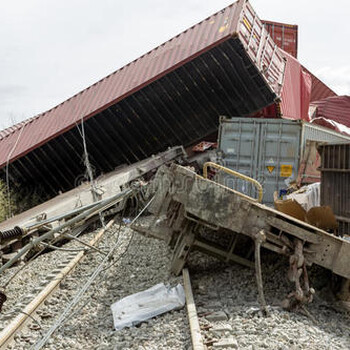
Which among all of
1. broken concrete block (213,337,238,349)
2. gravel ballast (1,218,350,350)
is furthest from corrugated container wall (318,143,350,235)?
broken concrete block (213,337,238,349)

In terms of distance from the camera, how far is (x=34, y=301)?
6.47m

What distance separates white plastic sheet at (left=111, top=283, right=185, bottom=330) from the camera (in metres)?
5.87

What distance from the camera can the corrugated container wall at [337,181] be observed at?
8336 millimetres

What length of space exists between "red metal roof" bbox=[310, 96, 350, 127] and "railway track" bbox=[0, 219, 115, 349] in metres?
13.7

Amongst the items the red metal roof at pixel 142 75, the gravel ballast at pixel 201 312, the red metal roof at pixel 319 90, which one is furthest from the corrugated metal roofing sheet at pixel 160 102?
the red metal roof at pixel 319 90

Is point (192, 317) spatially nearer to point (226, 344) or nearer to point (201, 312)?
point (201, 312)

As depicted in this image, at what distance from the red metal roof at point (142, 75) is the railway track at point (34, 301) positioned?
4968 millimetres

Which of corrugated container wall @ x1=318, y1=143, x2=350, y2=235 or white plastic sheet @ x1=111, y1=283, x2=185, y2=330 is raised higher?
corrugated container wall @ x1=318, y1=143, x2=350, y2=235

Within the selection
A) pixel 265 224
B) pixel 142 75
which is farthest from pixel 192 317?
pixel 142 75

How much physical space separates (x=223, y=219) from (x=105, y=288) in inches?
91.0

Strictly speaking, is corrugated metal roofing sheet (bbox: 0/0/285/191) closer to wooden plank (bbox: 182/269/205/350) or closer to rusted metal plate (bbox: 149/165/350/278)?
rusted metal plate (bbox: 149/165/350/278)

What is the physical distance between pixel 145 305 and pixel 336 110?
1582cm

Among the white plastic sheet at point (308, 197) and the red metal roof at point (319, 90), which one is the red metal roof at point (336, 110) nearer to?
the red metal roof at point (319, 90)

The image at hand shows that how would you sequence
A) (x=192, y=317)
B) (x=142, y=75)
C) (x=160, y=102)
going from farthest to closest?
(x=160, y=102)
(x=142, y=75)
(x=192, y=317)
